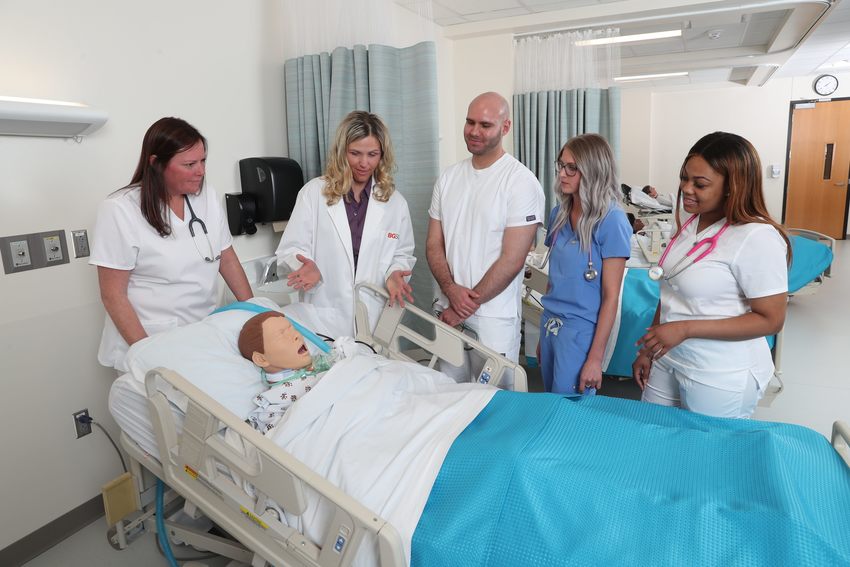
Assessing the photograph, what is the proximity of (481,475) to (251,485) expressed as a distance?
56 centimetres

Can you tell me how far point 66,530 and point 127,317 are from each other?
97 cm

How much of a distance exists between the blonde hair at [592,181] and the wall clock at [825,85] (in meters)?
8.50

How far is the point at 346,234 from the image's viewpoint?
2.17 m

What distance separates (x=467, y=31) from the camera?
13.6 ft

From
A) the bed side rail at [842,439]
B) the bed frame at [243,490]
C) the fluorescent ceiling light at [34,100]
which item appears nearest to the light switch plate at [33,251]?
the fluorescent ceiling light at [34,100]

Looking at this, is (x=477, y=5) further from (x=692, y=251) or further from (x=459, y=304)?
(x=692, y=251)

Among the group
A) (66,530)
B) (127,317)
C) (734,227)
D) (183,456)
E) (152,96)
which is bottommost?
(66,530)

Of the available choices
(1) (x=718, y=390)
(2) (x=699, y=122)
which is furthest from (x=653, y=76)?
(1) (x=718, y=390)

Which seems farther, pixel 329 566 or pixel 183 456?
pixel 183 456

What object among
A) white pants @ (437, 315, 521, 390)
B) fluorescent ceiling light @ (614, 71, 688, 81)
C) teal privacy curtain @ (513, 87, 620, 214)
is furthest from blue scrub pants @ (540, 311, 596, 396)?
fluorescent ceiling light @ (614, 71, 688, 81)

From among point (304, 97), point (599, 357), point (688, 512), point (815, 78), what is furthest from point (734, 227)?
point (815, 78)

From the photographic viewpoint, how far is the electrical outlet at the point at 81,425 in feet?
6.77

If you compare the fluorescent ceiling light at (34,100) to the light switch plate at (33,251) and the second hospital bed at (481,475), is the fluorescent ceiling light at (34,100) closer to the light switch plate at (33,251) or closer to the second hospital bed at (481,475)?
the light switch plate at (33,251)

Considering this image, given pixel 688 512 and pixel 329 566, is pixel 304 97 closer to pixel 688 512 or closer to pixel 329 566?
pixel 329 566
